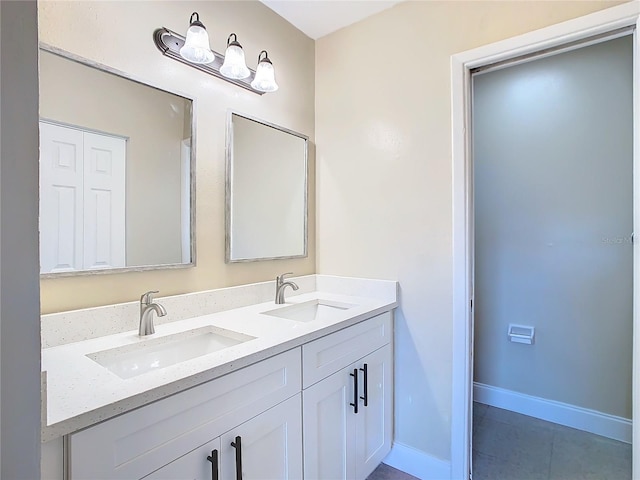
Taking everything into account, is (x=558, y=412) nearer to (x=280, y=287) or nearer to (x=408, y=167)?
(x=408, y=167)

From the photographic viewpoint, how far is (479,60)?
161 centimetres

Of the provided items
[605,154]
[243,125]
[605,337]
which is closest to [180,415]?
[243,125]

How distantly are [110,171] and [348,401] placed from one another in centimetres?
132

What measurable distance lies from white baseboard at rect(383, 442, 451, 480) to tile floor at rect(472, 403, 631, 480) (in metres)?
0.23

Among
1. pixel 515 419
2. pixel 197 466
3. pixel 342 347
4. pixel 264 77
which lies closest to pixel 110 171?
pixel 264 77

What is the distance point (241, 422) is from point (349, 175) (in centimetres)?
141

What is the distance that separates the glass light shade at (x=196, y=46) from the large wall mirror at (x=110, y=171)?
170mm

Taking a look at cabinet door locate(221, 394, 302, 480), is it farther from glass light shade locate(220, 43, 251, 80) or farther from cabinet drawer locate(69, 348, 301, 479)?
glass light shade locate(220, 43, 251, 80)

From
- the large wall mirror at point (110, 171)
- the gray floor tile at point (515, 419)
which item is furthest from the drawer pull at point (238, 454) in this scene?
the gray floor tile at point (515, 419)

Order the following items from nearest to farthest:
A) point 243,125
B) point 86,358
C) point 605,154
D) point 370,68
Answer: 1. point 86,358
2. point 243,125
3. point 370,68
4. point 605,154

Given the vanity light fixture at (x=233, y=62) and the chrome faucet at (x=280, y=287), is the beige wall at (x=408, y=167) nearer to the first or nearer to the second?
the chrome faucet at (x=280, y=287)

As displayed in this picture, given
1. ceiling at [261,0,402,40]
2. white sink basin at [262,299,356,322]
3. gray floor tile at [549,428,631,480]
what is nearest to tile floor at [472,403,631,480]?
gray floor tile at [549,428,631,480]

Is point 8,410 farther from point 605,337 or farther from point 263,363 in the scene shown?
point 605,337

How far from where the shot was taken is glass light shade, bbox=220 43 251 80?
1.56m
